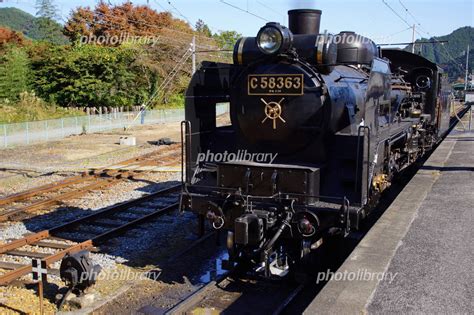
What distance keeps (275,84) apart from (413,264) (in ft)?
9.74

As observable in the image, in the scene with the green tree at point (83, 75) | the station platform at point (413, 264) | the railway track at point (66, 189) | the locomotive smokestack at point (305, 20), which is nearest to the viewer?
the station platform at point (413, 264)

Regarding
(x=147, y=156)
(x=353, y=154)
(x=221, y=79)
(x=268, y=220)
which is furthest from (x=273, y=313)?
(x=147, y=156)

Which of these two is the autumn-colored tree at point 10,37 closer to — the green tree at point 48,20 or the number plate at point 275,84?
the green tree at point 48,20

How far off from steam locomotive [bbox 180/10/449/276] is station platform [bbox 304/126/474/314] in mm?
515

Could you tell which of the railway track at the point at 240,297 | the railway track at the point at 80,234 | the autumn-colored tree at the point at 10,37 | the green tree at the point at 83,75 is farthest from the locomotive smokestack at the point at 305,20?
the autumn-colored tree at the point at 10,37

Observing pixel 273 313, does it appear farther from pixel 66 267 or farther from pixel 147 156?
pixel 147 156

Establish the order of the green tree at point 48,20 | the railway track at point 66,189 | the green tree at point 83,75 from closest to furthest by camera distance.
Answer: the railway track at point 66,189, the green tree at point 83,75, the green tree at point 48,20

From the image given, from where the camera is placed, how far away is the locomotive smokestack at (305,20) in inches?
278

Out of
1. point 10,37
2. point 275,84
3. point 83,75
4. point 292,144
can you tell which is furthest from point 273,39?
point 10,37

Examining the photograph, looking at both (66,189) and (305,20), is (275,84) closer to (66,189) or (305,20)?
(305,20)

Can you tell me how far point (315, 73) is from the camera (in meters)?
6.29

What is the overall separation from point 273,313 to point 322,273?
135 centimetres

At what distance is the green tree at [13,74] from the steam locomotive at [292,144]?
99.0ft

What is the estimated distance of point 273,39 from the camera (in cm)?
640
